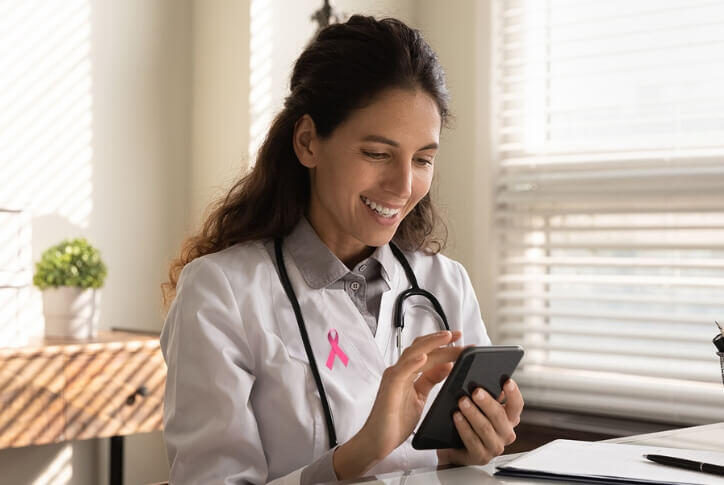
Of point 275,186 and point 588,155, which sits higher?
point 588,155

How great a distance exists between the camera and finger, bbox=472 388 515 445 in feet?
4.14

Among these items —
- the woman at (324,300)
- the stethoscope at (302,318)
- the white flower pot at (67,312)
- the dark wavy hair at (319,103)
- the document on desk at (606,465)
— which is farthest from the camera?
the white flower pot at (67,312)

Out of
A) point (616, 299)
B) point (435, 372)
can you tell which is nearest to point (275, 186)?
point (435, 372)

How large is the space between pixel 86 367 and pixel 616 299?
1621mm

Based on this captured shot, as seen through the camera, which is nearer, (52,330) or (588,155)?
(52,330)

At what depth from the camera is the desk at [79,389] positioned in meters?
2.40

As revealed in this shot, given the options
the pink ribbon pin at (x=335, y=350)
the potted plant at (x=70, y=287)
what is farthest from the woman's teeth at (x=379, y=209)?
the potted plant at (x=70, y=287)

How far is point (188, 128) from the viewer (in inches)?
130

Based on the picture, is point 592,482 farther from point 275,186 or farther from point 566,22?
point 566,22

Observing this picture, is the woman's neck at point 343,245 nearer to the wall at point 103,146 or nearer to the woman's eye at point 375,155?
the woman's eye at point 375,155

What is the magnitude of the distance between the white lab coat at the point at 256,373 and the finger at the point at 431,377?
195mm

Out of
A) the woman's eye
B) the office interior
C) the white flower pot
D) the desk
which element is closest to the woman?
the woman's eye

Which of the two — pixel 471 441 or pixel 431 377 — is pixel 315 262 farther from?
pixel 471 441

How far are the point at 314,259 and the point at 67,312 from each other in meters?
1.34
